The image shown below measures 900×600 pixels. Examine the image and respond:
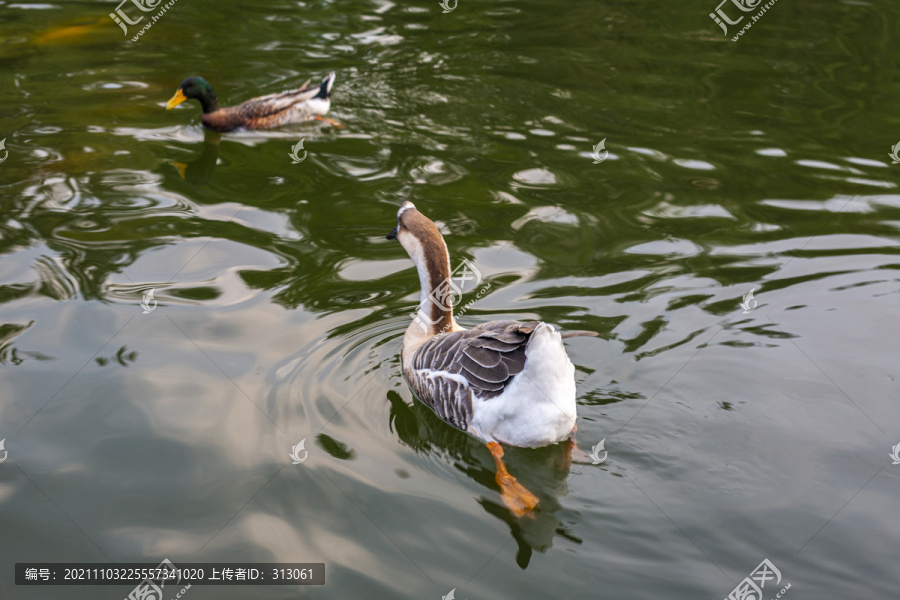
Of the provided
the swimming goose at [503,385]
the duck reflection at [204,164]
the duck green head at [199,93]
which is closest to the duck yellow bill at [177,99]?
the duck green head at [199,93]

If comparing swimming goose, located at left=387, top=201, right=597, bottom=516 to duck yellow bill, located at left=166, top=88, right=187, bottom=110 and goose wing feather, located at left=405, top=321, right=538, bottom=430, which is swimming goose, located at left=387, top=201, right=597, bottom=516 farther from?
duck yellow bill, located at left=166, top=88, right=187, bottom=110

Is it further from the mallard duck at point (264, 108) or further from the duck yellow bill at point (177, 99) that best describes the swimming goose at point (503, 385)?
the duck yellow bill at point (177, 99)

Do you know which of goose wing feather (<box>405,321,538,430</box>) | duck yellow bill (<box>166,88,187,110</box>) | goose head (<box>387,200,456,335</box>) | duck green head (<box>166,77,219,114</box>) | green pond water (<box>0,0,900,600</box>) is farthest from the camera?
duck yellow bill (<box>166,88,187,110</box>)

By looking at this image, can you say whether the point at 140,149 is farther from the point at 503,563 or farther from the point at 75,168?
the point at 503,563

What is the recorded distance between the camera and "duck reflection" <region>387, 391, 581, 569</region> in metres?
4.83

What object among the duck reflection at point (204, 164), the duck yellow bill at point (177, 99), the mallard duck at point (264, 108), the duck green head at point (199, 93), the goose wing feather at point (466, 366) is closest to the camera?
the goose wing feather at point (466, 366)

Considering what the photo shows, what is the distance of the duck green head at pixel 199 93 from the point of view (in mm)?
10758

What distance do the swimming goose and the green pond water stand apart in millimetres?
211

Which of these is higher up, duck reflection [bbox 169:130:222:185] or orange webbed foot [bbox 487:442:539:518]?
duck reflection [bbox 169:130:222:185]

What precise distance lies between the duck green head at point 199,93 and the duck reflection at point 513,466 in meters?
6.46

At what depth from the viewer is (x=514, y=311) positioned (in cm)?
707

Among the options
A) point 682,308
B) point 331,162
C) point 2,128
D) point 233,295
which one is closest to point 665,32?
point 331,162

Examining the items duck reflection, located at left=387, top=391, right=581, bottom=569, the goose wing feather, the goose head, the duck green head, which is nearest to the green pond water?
duck reflection, located at left=387, top=391, right=581, bottom=569

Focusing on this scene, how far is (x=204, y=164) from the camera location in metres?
10.0
